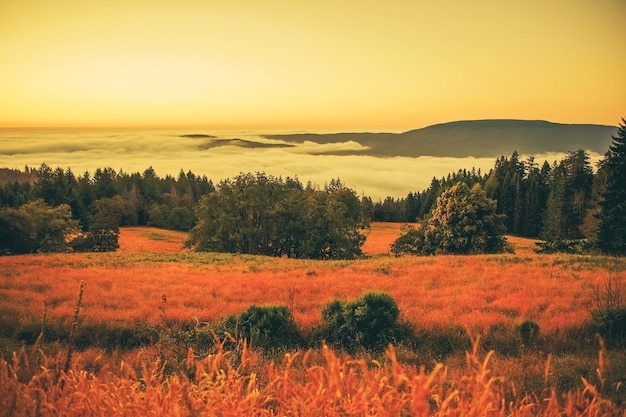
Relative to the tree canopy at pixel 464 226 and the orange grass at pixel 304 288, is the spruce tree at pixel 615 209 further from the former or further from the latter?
the orange grass at pixel 304 288

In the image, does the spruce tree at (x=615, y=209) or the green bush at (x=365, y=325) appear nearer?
the green bush at (x=365, y=325)

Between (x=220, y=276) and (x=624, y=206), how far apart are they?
38637 millimetres

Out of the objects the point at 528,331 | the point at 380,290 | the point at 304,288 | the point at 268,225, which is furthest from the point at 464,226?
the point at 528,331

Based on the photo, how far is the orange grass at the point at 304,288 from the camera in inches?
519

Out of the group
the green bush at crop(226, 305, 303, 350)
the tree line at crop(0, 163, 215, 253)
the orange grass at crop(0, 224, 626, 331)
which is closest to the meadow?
the orange grass at crop(0, 224, 626, 331)

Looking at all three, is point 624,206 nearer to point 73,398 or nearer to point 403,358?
point 403,358

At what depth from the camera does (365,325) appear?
1130 cm

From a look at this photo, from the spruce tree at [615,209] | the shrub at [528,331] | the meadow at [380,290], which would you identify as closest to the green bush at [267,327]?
the meadow at [380,290]

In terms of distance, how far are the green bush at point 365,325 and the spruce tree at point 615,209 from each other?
3662cm

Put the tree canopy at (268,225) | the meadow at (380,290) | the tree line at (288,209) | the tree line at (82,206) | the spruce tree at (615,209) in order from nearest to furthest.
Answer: the meadow at (380,290) < the spruce tree at (615,209) < the tree line at (288,209) < the tree line at (82,206) < the tree canopy at (268,225)

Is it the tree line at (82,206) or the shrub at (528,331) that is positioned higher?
the shrub at (528,331)

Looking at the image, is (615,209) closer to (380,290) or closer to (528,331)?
(380,290)

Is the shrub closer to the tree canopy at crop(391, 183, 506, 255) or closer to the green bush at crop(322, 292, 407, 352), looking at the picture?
the green bush at crop(322, 292, 407, 352)

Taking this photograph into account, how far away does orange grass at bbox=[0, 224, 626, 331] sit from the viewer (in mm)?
13172
